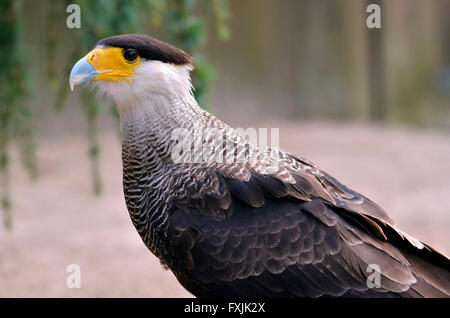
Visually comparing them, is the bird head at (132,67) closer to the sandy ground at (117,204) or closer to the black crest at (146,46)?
the black crest at (146,46)

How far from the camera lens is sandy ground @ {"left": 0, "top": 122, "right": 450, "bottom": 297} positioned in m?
6.05

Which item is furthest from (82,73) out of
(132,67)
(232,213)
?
(232,213)

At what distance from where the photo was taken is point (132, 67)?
11.9 feet

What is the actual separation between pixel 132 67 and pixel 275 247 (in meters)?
1.20

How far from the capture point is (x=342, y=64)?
40.1ft

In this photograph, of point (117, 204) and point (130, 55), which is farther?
point (117, 204)

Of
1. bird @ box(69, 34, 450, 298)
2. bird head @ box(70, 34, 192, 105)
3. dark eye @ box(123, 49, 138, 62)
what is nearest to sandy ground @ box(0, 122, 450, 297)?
bird @ box(69, 34, 450, 298)

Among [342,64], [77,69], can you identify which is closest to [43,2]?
[342,64]

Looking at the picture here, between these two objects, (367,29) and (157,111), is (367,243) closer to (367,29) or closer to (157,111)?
(157,111)

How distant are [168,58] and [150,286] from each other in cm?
283

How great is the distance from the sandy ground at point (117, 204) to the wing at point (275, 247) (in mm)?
2304

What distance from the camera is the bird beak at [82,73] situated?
353cm

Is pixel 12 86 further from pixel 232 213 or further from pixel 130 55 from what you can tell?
pixel 232 213

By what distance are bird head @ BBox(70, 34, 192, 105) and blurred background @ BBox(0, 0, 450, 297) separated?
0.86 metres
